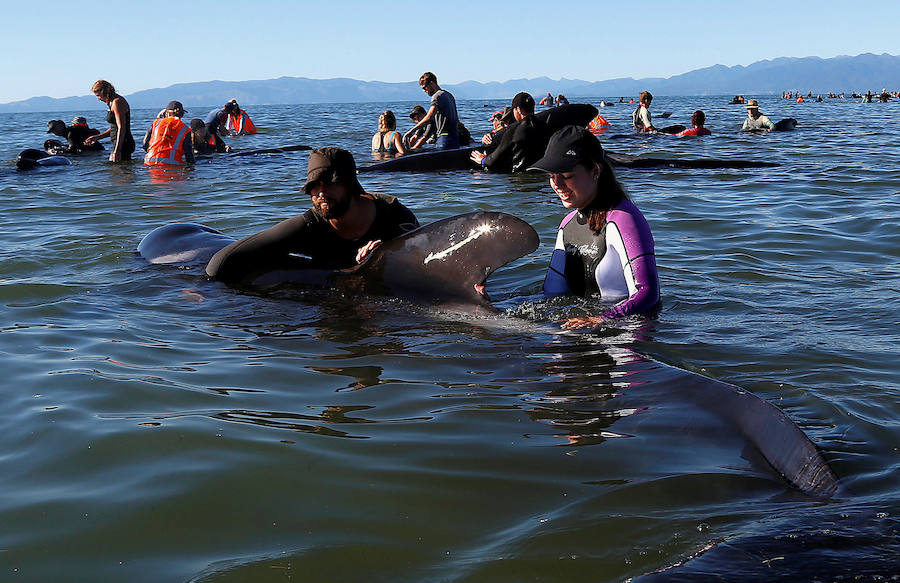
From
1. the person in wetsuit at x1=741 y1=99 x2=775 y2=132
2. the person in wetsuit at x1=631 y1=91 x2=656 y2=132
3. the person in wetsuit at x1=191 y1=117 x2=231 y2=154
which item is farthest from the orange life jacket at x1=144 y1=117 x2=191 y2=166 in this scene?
the person in wetsuit at x1=741 y1=99 x2=775 y2=132

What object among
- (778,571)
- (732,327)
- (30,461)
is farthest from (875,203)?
(30,461)

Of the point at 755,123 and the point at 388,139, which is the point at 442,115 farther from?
the point at 755,123

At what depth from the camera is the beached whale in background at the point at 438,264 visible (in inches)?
205

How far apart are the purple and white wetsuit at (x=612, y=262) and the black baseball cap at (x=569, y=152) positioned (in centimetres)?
48

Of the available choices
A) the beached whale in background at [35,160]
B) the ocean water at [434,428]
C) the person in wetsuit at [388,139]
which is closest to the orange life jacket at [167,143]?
the beached whale in background at [35,160]

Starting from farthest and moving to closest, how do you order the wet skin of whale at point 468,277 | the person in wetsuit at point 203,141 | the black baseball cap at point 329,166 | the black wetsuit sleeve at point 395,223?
the person in wetsuit at point 203,141
the black wetsuit sleeve at point 395,223
the black baseball cap at point 329,166
the wet skin of whale at point 468,277

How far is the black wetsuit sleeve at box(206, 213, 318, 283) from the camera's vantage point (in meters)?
6.65

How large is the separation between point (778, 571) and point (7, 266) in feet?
24.9

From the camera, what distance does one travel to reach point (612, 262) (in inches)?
234

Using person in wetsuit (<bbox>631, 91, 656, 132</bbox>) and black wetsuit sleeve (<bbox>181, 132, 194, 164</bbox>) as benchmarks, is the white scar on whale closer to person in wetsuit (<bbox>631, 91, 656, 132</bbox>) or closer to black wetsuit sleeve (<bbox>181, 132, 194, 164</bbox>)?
black wetsuit sleeve (<bbox>181, 132, 194, 164</bbox>)

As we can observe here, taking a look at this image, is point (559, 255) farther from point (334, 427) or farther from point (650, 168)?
point (650, 168)

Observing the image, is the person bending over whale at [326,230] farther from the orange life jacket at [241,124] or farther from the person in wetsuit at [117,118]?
the orange life jacket at [241,124]

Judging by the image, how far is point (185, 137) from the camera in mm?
17453

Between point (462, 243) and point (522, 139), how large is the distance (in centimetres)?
1043
